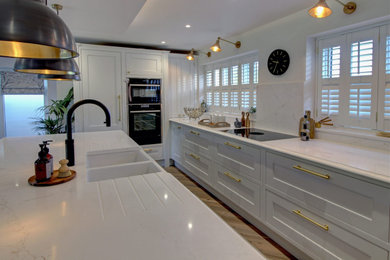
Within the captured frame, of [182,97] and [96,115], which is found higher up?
[182,97]

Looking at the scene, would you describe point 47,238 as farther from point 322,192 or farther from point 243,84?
point 243,84

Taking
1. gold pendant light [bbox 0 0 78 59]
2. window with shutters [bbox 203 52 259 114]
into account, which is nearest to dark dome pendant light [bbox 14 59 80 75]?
gold pendant light [bbox 0 0 78 59]

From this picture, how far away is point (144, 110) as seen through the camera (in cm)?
436

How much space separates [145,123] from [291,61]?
8.50ft

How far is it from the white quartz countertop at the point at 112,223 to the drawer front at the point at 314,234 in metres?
1.19

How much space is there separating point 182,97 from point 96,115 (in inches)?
63.1

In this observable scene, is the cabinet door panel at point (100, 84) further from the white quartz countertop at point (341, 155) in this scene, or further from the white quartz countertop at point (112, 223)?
the white quartz countertop at point (112, 223)

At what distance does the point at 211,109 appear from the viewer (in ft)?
15.5

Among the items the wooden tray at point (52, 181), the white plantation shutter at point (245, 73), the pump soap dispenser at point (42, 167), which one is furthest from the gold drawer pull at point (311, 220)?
the white plantation shutter at point (245, 73)

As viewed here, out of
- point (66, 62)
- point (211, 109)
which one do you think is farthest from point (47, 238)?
point (211, 109)

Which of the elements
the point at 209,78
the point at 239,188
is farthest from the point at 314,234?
the point at 209,78

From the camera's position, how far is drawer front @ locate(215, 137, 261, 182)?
2407 millimetres

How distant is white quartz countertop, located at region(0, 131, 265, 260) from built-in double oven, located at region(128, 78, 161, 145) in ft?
9.79

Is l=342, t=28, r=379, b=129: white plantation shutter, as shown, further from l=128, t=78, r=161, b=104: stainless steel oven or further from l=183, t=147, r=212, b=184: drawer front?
l=128, t=78, r=161, b=104: stainless steel oven
